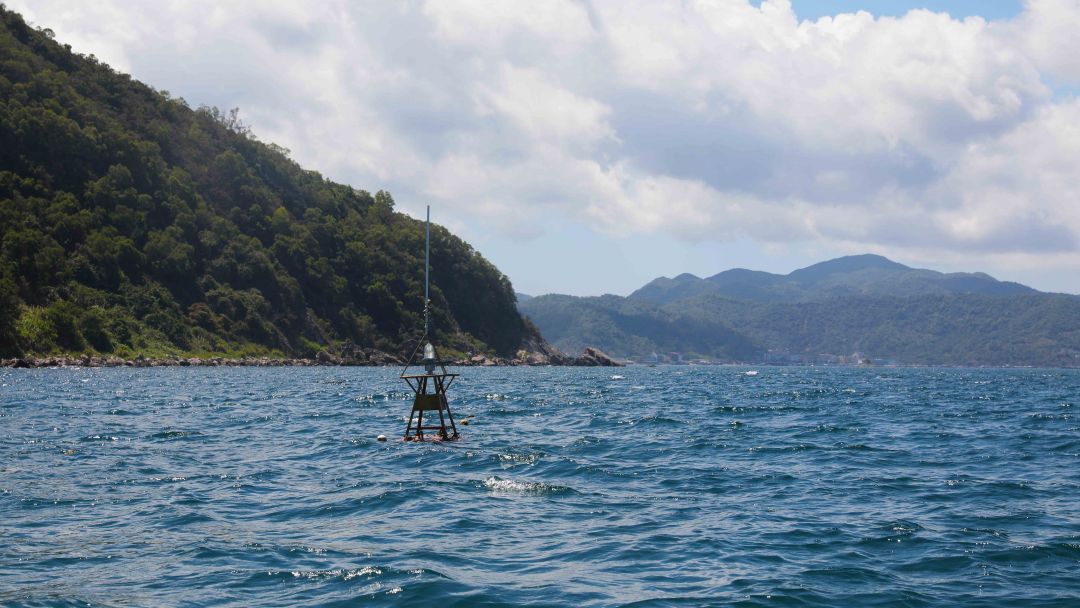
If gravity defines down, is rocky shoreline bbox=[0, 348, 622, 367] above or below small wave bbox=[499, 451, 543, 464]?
above

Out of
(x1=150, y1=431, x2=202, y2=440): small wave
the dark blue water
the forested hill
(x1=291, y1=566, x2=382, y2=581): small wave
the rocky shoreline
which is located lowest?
(x1=291, y1=566, x2=382, y2=581): small wave

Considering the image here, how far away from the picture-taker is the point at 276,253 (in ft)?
640

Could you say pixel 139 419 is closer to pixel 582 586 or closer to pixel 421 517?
pixel 421 517

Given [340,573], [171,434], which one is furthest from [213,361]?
[340,573]

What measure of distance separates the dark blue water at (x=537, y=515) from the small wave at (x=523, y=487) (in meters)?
0.11

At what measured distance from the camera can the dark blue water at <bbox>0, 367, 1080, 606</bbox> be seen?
601 inches

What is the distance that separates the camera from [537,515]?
2173 cm

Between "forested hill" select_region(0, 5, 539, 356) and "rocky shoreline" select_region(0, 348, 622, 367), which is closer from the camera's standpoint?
"rocky shoreline" select_region(0, 348, 622, 367)

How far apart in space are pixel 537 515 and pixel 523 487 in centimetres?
381

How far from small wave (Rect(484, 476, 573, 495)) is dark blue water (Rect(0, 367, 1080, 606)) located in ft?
0.37

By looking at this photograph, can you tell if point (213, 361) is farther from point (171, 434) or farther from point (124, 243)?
point (171, 434)

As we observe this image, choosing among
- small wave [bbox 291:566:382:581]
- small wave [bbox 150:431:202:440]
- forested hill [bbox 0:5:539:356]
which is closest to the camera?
small wave [bbox 291:566:382:581]

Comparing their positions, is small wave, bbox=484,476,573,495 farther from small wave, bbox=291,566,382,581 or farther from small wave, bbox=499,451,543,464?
small wave, bbox=291,566,382,581

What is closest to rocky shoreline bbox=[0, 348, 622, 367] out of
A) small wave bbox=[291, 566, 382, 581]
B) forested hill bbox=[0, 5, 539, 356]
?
forested hill bbox=[0, 5, 539, 356]
